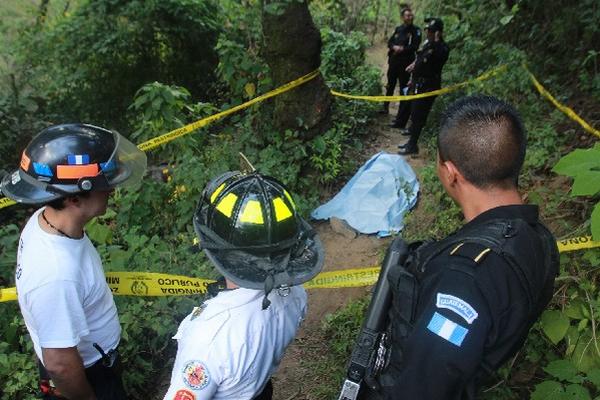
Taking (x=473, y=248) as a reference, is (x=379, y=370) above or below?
below

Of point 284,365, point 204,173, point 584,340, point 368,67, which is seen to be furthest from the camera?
point 368,67

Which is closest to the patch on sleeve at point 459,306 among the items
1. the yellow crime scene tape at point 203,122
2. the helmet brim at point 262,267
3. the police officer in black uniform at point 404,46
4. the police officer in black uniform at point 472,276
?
the police officer in black uniform at point 472,276

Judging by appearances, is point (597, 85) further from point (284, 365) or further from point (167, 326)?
point (167, 326)

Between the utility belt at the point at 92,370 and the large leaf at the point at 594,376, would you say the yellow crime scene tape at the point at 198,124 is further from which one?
the large leaf at the point at 594,376

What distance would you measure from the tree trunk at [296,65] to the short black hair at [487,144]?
13.0 ft

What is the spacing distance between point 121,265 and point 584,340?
2.98m

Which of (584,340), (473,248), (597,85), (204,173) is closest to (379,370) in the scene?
(473,248)

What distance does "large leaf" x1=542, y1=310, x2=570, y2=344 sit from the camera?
2498mm

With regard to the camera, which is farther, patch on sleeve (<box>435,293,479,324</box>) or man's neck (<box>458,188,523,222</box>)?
man's neck (<box>458,188,523,222</box>)

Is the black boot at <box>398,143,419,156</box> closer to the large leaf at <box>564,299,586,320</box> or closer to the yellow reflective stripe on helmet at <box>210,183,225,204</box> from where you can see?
the large leaf at <box>564,299,586,320</box>

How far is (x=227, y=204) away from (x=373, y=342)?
75 centimetres

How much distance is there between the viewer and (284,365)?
3.45 m

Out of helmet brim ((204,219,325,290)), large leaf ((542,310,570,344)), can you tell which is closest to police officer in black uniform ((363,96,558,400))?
helmet brim ((204,219,325,290))

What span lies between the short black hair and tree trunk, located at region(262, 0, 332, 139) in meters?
3.97
